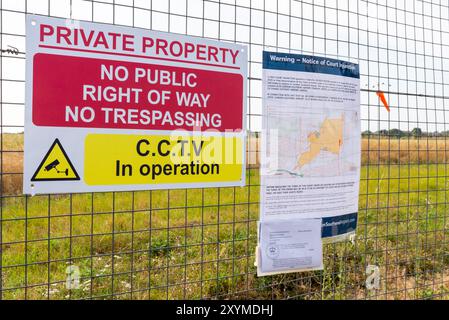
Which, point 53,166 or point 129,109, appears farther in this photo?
point 129,109

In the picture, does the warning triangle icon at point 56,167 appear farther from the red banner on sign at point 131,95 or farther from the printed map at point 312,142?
the printed map at point 312,142

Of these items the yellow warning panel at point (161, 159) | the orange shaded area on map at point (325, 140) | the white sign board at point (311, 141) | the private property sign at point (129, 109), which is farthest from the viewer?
the orange shaded area on map at point (325, 140)

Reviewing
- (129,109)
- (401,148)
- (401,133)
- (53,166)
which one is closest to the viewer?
(53,166)

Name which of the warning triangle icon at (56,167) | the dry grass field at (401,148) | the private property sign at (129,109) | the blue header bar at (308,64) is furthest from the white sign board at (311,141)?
the warning triangle icon at (56,167)

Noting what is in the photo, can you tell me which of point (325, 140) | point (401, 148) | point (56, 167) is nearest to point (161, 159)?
point (56, 167)

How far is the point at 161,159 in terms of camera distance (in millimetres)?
2182

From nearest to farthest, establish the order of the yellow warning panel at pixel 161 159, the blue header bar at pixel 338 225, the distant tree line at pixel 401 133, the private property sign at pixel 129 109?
the private property sign at pixel 129 109, the yellow warning panel at pixel 161 159, the blue header bar at pixel 338 225, the distant tree line at pixel 401 133

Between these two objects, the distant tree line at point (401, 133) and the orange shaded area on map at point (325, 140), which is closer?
the orange shaded area on map at point (325, 140)

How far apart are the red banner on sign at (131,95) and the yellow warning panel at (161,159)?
0.24 feet

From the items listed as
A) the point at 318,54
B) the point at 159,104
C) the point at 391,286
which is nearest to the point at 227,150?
the point at 159,104

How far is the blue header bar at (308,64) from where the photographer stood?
2.47m

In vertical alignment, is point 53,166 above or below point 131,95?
below

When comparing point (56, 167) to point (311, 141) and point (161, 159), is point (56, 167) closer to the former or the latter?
point (161, 159)

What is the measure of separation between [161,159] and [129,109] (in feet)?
1.04
